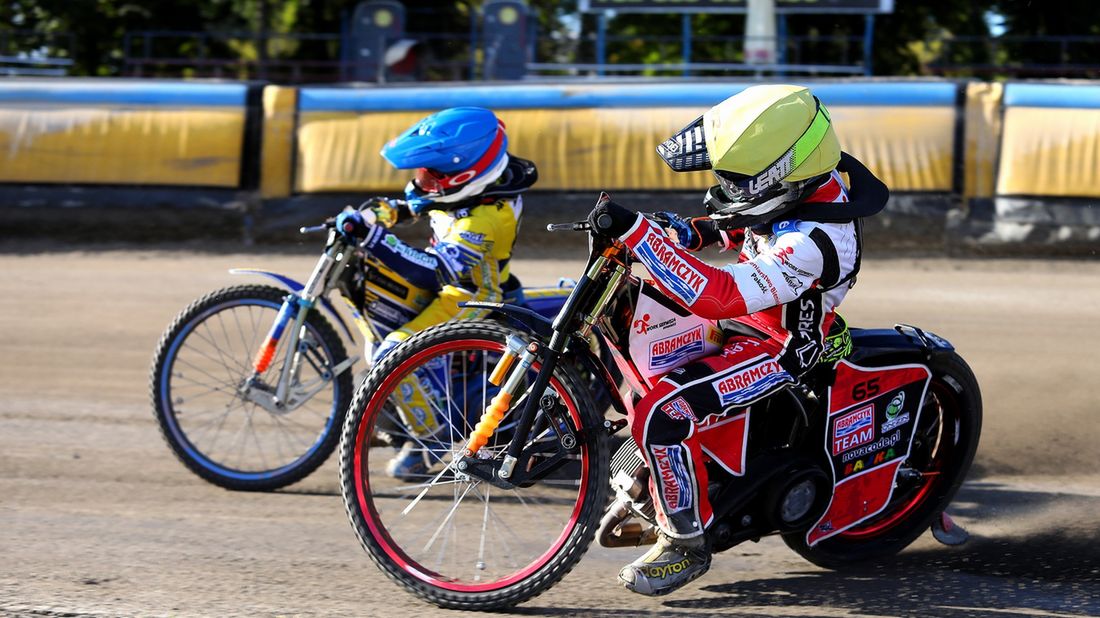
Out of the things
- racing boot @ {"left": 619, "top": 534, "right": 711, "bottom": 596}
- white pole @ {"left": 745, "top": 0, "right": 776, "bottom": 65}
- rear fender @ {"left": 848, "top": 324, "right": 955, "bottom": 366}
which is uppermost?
white pole @ {"left": 745, "top": 0, "right": 776, "bottom": 65}

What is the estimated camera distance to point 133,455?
6.03m

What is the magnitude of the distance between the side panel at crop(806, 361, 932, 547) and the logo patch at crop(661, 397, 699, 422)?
61 cm

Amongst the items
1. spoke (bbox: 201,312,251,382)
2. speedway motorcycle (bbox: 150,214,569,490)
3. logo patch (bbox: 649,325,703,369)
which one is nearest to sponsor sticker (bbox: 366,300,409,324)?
speedway motorcycle (bbox: 150,214,569,490)

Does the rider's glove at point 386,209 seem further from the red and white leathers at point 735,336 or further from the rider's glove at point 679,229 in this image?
the red and white leathers at point 735,336

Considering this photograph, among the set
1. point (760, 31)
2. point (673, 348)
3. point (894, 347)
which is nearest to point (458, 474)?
point (673, 348)

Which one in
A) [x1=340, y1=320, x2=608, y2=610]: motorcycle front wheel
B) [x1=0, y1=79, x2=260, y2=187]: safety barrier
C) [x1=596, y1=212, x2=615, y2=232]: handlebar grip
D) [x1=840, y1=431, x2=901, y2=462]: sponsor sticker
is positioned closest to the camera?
[x1=596, y1=212, x2=615, y2=232]: handlebar grip

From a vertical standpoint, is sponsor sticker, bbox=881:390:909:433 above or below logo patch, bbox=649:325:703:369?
below

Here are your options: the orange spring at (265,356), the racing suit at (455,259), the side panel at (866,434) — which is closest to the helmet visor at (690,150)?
the side panel at (866,434)

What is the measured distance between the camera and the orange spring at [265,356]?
562 centimetres

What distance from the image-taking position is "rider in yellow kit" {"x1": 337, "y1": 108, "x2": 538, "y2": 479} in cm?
554

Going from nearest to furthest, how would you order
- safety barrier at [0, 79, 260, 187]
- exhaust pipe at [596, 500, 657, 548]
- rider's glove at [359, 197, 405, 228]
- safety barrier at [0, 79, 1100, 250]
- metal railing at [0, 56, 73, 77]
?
exhaust pipe at [596, 500, 657, 548]
rider's glove at [359, 197, 405, 228]
safety barrier at [0, 79, 1100, 250]
safety barrier at [0, 79, 260, 187]
metal railing at [0, 56, 73, 77]

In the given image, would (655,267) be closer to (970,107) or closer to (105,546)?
(105,546)

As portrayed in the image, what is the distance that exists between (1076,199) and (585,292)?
25.8ft

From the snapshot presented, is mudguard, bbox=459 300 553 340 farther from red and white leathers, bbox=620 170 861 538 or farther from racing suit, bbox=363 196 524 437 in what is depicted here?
racing suit, bbox=363 196 524 437
